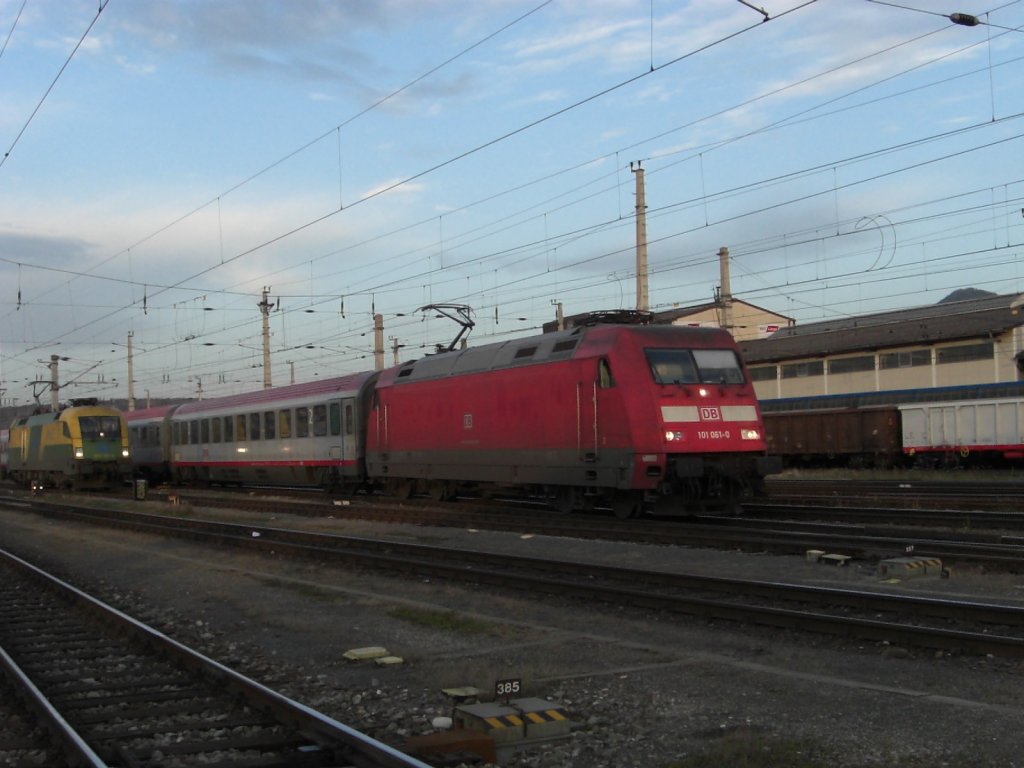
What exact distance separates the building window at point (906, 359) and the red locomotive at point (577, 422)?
3088 centimetres

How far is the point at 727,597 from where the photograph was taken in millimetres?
10102

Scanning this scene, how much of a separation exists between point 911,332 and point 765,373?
8.23m

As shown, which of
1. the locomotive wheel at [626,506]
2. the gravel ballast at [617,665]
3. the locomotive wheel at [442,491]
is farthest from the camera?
the locomotive wheel at [442,491]

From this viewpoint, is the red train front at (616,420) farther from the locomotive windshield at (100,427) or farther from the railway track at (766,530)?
the locomotive windshield at (100,427)

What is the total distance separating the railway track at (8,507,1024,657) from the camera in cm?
799

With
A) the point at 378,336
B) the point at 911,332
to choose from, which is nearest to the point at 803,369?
the point at 911,332

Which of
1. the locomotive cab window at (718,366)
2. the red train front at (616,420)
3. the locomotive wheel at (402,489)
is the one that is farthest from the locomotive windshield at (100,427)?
the locomotive cab window at (718,366)

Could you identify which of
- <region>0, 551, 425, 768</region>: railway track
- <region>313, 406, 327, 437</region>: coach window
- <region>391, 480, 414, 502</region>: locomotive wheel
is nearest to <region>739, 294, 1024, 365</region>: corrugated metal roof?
<region>313, 406, 327, 437</region>: coach window

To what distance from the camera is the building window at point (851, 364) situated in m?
48.6

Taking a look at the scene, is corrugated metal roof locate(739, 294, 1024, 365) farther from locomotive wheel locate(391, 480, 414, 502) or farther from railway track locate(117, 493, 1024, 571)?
railway track locate(117, 493, 1024, 571)

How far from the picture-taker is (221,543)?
678 inches

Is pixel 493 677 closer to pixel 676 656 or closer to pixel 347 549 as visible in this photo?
pixel 676 656

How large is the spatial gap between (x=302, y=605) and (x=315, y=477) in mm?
18044

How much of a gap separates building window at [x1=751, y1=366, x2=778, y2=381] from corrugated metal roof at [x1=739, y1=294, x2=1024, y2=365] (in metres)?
0.42
